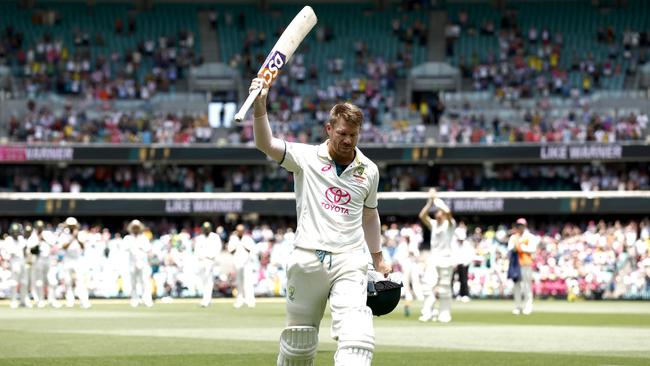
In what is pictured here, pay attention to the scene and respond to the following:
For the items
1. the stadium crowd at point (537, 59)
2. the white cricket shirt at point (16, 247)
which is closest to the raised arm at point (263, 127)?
the white cricket shirt at point (16, 247)

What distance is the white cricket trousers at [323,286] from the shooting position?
9.34m

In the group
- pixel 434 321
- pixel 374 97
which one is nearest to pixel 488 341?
pixel 434 321

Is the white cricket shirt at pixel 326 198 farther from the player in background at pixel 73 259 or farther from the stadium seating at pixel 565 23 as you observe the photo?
the stadium seating at pixel 565 23

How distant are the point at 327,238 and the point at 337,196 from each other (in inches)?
14.0

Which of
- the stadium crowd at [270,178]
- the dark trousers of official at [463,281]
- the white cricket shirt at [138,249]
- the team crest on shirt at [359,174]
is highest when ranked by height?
the stadium crowd at [270,178]

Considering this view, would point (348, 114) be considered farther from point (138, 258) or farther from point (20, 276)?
point (20, 276)

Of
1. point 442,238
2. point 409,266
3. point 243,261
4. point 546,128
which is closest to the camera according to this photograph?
point 442,238

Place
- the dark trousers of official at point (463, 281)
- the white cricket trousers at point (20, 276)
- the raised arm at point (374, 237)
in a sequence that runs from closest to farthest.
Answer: the raised arm at point (374, 237)
the white cricket trousers at point (20, 276)
the dark trousers of official at point (463, 281)

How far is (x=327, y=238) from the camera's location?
9477 millimetres

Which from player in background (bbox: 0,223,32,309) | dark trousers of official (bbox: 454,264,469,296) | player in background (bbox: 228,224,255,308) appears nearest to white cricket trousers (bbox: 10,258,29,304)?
player in background (bbox: 0,223,32,309)

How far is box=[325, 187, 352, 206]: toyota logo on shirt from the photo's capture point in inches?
378

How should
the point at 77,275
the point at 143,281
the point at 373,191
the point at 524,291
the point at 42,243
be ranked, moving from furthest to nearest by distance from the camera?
the point at 143,281 → the point at 42,243 → the point at 77,275 → the point at 524,291 → the point at 373,191

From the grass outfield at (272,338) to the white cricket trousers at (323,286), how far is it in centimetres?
470

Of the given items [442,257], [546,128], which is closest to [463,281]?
[546,128]
